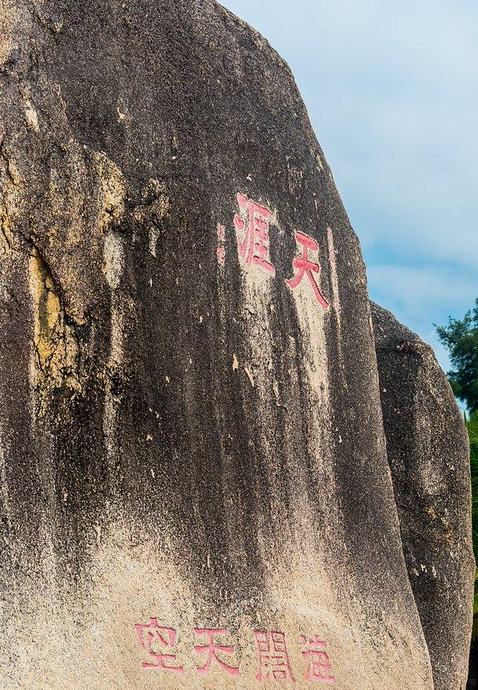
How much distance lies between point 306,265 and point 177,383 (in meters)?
1.10

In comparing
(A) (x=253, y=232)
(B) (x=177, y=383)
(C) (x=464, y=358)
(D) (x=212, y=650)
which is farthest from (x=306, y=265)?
(C) (x=464, y=358)

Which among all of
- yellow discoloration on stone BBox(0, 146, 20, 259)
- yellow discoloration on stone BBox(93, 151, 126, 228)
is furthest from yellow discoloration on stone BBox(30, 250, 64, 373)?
yellow discoloration on stone BBox(93, 151, 126, 228)

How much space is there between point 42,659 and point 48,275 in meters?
1.20

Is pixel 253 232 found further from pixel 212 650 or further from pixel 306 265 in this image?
pixel 212 650

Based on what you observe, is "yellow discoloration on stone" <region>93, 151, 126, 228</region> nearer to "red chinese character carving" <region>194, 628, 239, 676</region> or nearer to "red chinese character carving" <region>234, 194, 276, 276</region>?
"red chinese character carving" <region>234, 194, 276, 276</region>

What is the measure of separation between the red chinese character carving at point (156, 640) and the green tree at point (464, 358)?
18.3 metres

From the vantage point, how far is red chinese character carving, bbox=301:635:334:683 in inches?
156

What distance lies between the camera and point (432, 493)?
17.8 feet

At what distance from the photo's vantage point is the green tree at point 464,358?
21.4m

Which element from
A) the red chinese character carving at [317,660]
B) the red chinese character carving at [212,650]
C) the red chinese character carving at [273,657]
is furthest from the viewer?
the red chinese character carving at [317,660]

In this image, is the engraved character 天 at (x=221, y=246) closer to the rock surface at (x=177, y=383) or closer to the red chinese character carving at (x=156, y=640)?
the rock surface at (x=177, y=383)

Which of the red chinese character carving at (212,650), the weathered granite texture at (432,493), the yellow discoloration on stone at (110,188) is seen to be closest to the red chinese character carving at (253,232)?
the yellow discoloration on stone at (110,188)

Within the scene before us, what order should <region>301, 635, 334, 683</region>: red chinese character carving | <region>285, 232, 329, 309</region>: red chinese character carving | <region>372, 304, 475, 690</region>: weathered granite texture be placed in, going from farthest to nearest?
<region>372, 304, 475, 690</region>: weathered granite texture, <region>285, 232, 329, 309</region>: red chinese character carving, <region>301, 635, 334, 683</region>: red chinese character carving

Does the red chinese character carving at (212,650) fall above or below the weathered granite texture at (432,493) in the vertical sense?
below
